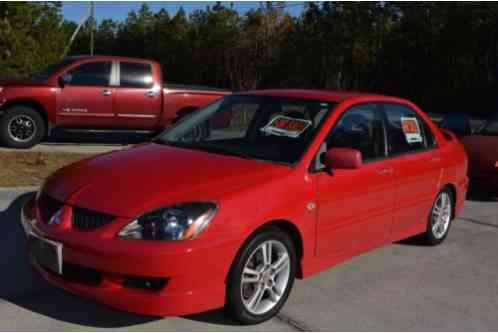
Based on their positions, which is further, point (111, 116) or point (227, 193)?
point (111, 116)

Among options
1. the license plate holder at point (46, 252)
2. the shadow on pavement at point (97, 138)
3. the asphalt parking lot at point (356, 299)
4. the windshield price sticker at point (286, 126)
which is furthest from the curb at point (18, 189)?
the shadow on pavement at point (97, 138)

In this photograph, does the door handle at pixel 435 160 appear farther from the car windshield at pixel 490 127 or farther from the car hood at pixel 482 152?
the car windshield at pixel 490 127

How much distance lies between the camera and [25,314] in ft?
13.8

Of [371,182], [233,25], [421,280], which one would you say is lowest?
[421,280]

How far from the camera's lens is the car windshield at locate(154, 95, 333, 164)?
4.80 m

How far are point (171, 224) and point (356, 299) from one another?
1693mm

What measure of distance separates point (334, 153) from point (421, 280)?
147 centimetres

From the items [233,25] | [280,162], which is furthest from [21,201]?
[233,25]

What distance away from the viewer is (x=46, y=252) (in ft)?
13.3

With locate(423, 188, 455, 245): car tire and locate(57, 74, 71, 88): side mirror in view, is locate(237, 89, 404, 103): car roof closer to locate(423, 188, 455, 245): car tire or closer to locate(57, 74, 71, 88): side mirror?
locate(423, 188, 455, 245): car tire

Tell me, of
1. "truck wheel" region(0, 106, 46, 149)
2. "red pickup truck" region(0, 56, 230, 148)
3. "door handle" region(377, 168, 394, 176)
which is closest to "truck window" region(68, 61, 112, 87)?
"red pickup truck" region(0, 56, 230, 148)

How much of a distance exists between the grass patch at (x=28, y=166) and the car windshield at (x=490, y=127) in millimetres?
6226

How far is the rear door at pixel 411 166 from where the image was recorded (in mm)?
5508

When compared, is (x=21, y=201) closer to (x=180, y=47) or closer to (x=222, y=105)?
(x=222, y=105)
